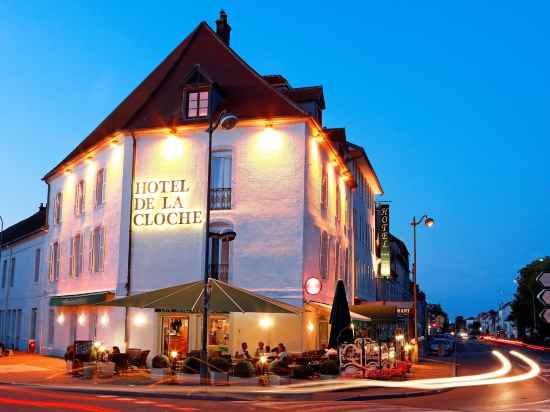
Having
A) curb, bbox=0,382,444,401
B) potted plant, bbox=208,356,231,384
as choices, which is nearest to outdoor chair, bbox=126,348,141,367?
potted plant, bbox=208,356,231,384

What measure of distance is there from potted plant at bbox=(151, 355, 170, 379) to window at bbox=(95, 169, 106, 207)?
11.2 meters

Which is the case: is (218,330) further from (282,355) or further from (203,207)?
(282,355)

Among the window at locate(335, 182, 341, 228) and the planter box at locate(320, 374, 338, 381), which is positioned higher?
the window at locate(335, 182, 341, 228)

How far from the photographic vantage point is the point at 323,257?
31250mm

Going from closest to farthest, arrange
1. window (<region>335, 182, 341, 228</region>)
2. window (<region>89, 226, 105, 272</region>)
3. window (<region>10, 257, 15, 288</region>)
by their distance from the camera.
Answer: window (<region>89, 226, 105, 272</region>)
window (<region>335, 182, 341, 228</region>)
window (<region>10, 257, 15, 288</region>)

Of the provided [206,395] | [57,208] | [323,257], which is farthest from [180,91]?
[206,395]

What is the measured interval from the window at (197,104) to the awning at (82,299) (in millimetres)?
8263

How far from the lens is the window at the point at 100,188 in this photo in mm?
32062

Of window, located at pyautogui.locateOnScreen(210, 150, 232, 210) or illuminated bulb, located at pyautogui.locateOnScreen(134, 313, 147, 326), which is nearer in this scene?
illuminated bulb, located at pyautogui.locateOnScreen(134, 313, 147, 326)

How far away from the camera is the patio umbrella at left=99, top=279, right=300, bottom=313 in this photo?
2155 centimetres

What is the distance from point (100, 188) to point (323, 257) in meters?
10.7

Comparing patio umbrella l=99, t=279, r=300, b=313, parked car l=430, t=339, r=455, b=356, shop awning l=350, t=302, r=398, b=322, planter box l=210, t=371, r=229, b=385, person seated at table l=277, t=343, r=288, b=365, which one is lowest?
parked car l=430, t=339, r=455, b=356

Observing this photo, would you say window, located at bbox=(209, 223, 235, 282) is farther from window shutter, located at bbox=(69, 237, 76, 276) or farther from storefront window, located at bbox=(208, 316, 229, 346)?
window shutter, located at bbox=(69, 237, 76, 276)

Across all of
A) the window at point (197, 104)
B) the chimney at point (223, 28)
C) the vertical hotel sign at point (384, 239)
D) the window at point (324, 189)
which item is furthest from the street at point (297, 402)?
the vertical hotel sign at point (384, 239)
